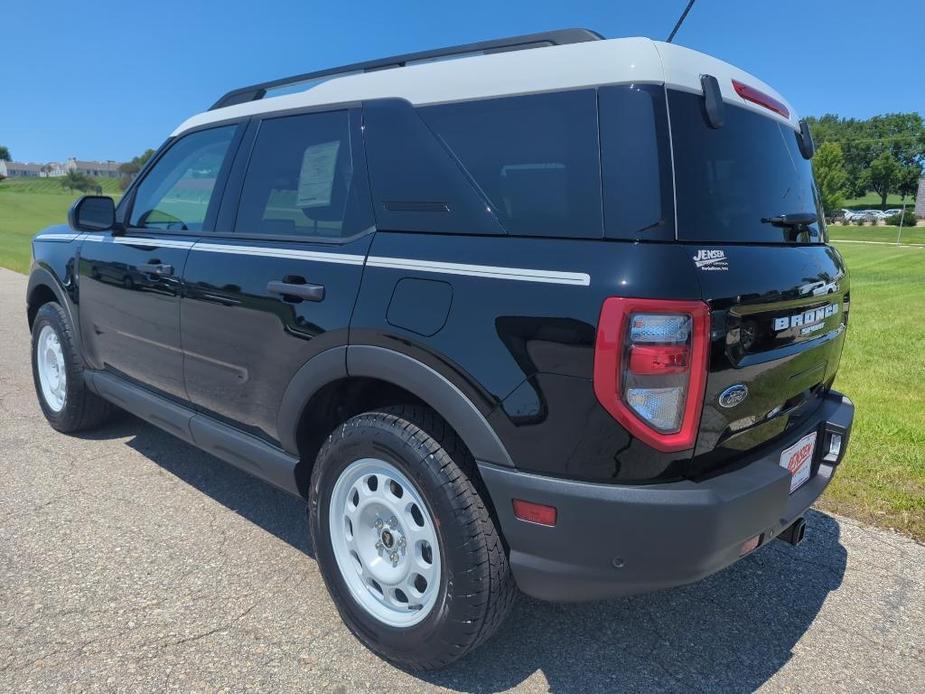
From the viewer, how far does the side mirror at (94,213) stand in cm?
369

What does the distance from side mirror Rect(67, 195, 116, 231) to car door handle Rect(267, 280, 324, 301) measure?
1.65 metres

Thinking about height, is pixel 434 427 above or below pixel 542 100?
below

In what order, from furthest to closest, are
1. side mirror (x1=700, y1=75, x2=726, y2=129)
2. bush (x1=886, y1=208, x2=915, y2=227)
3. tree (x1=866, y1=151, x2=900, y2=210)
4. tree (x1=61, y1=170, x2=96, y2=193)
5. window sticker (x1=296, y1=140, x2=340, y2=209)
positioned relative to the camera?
tree (x1=866, y1=151, x2=900, y2=210), tree (x1=61, y1=170, x2=96, y2=193), bush (x1=886, y1=208, x2=915, y2=227), window sticker (x1=296, y1=140, x2=340, y2=209), side mirror (x1=700, y1=75, x2=726, y2=129)

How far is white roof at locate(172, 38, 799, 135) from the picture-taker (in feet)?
6.28

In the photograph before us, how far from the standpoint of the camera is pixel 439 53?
2.47 m

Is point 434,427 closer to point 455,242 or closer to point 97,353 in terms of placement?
point 455,242

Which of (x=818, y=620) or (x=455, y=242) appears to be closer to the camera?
(x=455, y=242)

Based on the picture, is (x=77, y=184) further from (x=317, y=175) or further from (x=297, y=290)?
(x=297, y=290)

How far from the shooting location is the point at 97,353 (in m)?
3.93

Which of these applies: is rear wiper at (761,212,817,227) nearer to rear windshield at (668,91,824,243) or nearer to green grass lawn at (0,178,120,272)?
rear windshield at (668,91,824,243)

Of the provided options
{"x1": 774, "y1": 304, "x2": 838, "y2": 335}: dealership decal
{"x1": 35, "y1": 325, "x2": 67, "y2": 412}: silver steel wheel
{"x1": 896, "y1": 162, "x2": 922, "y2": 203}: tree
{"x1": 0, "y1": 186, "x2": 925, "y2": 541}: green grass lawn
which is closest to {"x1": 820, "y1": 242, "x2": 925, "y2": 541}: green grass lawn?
{"x1": 0, "y1": 186, "x2": 925, "y2": 541}: green grass lawn

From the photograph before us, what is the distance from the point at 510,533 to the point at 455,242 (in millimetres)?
916

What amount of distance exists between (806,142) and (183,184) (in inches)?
116

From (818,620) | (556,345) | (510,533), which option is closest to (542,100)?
(556,345)
